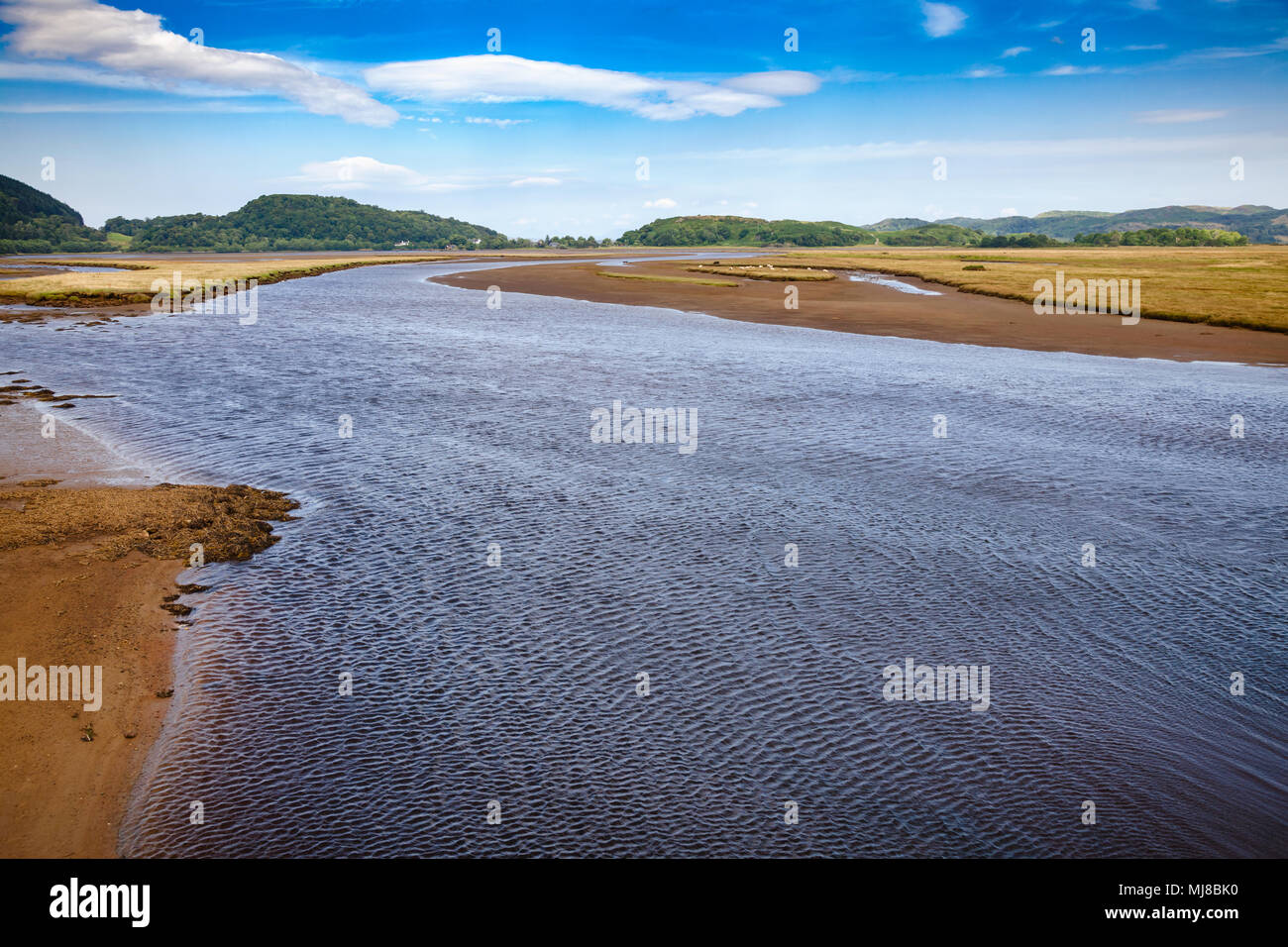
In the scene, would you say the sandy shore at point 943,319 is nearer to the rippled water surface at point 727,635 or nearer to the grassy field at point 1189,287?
the grassy field at point 1189,287

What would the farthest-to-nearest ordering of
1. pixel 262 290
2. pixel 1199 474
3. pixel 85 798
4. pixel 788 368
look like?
1. pixel 262 290
2. pixel 788 368
3. pixel 1199 474
4. pixel 85 798

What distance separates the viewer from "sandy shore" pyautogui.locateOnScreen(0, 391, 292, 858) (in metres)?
9.16

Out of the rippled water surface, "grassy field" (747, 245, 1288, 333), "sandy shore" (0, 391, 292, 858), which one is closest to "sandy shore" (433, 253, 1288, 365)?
"grassy field" (747, 245, 1288, 333)

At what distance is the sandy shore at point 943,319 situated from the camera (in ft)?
160

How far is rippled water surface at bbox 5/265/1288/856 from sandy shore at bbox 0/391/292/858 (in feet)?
1.87

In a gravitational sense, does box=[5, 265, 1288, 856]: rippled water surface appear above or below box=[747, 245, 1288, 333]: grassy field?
below

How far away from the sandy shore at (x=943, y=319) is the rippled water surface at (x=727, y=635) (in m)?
20.8

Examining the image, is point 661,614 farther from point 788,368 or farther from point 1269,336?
point 1269,336

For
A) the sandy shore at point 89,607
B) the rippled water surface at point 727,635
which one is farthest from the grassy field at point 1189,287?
the sandy shore at point 89,607

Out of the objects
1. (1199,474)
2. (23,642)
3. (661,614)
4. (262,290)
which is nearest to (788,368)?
(1199,474)

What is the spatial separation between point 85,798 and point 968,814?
9.94 metres

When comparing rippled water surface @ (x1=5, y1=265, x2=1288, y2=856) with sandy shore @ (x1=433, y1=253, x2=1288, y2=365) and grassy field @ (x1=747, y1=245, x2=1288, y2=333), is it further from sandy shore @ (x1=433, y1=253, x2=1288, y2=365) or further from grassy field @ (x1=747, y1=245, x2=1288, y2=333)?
grassy field @ (x1=747, y1=245, x2=1288, y2=333)
